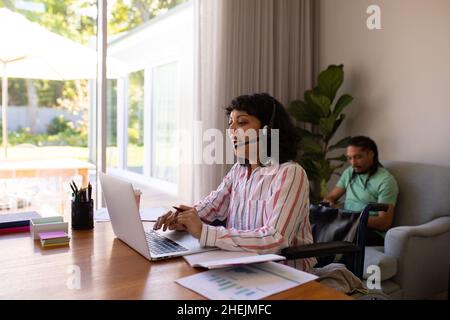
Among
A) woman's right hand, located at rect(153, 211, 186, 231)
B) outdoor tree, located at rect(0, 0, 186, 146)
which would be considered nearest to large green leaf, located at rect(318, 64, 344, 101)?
outdoor tree, located at rect(0, 0, 186, 146)

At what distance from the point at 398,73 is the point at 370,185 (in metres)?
0.89

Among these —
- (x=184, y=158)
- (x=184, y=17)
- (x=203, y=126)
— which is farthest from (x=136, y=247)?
(x=184, y=17)

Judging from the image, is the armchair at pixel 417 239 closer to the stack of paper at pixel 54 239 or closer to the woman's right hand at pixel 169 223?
the woman's right hand at pixel 169 223

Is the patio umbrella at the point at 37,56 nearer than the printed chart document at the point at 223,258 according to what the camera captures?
No

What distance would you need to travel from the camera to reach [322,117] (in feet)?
10.1

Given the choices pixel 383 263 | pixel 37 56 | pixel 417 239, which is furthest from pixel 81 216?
pixel 37 56

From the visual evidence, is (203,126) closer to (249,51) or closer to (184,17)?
(249,51)

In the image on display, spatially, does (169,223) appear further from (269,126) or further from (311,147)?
(311,147)

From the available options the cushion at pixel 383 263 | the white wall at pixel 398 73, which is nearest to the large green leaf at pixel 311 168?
the white wall at pixel 398 73

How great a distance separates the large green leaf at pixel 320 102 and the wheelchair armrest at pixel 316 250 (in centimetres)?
177

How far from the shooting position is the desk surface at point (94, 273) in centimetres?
91

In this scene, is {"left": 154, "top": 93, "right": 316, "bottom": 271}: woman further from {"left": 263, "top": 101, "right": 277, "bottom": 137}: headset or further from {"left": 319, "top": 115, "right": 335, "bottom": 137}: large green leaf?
{"left": 319, "top": 115, "right": 335, "bottom": 137}: large green leaf

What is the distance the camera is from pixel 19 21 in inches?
120
